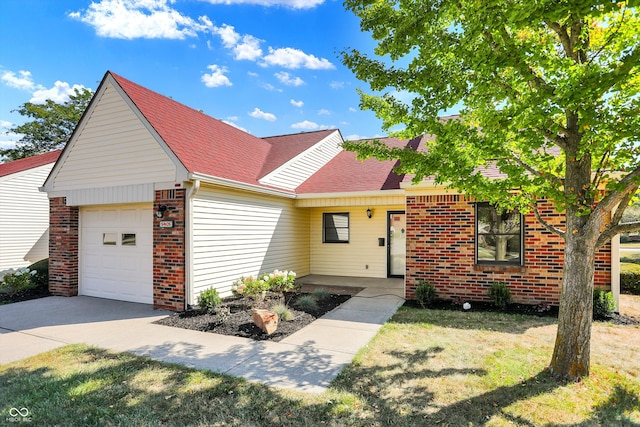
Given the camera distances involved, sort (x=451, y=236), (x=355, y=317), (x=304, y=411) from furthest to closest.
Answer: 1. (x=451, y=236)
2. (x=355, y=317)
3. (x=304, y=411)

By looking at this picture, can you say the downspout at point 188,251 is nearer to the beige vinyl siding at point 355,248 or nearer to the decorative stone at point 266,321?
the decorative stone at point 266,321

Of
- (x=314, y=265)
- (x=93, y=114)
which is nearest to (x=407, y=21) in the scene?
(x=93, y=114)

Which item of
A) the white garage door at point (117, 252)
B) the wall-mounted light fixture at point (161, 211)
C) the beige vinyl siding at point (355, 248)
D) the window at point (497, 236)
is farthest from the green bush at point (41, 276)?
the window at point (497, 236)

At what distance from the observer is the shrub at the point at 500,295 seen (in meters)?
7.18

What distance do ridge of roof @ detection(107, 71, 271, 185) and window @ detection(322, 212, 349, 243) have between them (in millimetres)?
3187

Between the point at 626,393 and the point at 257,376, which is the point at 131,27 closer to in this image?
the point at 257,376

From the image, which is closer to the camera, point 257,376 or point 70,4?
point 257,376

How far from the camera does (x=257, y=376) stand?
403 cm

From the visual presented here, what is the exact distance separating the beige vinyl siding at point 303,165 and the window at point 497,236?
4775 mm

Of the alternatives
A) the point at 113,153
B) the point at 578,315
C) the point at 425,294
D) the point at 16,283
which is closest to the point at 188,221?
the point at 113,153

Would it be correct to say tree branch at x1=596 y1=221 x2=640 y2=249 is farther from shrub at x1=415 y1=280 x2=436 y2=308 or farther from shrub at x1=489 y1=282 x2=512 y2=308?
shrub at x1=415 y1=280 x2=436 y2=308

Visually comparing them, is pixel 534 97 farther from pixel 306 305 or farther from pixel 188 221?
pixel 188 221

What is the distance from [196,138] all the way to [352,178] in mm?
5208

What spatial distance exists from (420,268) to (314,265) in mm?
4965
